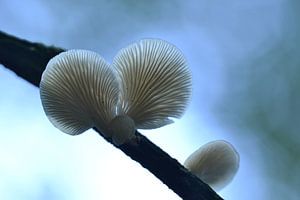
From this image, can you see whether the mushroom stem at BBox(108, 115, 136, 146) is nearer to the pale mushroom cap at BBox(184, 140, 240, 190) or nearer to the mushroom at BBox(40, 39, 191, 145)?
the mushroom at BBox(40, 39, 191, 145)

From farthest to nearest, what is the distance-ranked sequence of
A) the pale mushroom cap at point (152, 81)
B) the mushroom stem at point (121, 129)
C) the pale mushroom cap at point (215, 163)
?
the pale mushroom cap at point (215, 163), the pale mushroom cap at point (152, 81), the mushroom stem at point (121, 129)

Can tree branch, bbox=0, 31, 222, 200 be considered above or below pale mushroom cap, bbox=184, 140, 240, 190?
below

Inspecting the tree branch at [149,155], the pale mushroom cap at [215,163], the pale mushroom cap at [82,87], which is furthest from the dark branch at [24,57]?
the pale mushroom cap at [215,163]

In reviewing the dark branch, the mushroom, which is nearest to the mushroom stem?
the mushroom

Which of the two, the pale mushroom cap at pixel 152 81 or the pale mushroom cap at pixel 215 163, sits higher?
the pale mushroom cap at pixel 152 81

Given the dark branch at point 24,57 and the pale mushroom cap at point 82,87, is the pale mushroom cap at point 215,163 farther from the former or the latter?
the dark branch at point 24,57

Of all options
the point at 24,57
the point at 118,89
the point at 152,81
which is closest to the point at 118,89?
the point at 118,89
